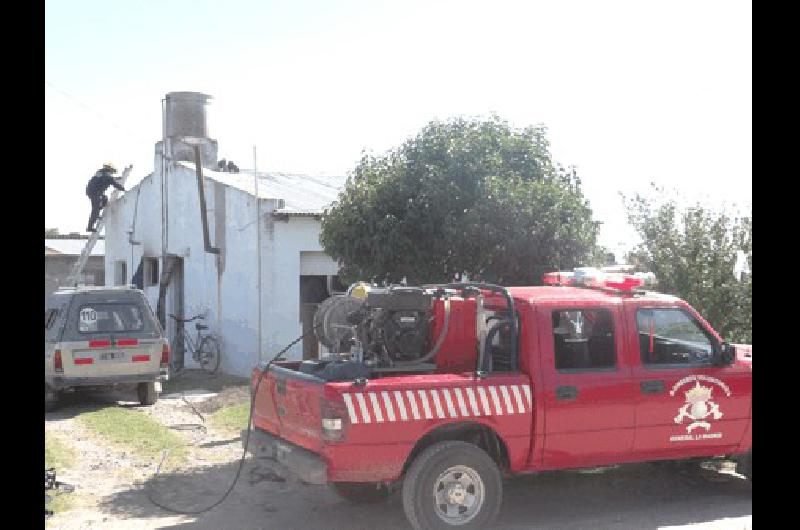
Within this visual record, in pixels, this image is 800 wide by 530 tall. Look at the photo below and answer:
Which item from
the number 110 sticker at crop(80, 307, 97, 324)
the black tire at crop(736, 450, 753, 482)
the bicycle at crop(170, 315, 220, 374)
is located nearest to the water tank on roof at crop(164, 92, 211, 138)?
the bicycle at crop(170, 315, 220, 374)

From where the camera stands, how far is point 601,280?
7.54 m

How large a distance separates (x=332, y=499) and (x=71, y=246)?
3130 cm

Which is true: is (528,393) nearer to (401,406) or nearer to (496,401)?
(496,401)

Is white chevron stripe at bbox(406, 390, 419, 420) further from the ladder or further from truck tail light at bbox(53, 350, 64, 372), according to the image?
the ladder

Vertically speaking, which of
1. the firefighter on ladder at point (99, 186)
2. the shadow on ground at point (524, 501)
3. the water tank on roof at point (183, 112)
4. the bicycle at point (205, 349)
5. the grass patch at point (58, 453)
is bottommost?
the shadow on ground at point (524, 501)

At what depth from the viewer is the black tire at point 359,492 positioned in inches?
288

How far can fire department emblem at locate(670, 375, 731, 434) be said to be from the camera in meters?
7.06

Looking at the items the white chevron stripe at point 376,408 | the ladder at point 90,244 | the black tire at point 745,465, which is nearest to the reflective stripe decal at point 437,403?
the white chevron stripe at point 376,408

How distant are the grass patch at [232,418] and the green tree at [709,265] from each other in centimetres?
538

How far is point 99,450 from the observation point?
9.63 metres

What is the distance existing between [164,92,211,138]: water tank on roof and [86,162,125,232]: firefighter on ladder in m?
1.68

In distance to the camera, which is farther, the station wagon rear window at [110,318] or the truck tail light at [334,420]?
the station wagon rear window at [110,318]

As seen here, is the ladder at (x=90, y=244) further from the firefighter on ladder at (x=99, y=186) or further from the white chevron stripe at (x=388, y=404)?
the white chevron stripe at (x=388, y=404)

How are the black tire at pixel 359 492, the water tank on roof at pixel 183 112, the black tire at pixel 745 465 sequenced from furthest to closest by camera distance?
the water tank on roof at pixel 183 112
the black tire at pixel 745 465
the black tire at pixel 359 492
